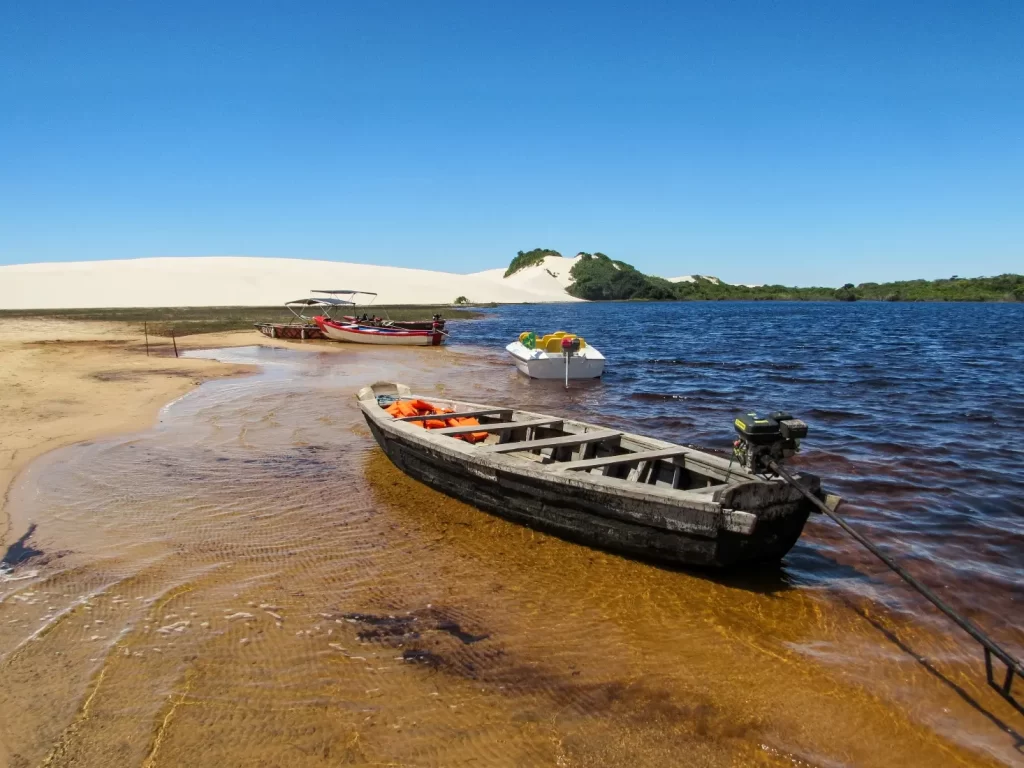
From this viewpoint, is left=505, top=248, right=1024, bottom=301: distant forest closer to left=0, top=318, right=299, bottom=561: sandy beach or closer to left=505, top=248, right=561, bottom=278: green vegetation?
left=505, top=248, right=561, bottom=278: green vegetation

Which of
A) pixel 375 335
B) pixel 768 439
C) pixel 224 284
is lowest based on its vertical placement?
pixel 375 335

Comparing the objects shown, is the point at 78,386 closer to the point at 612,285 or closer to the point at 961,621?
the point at 961,621

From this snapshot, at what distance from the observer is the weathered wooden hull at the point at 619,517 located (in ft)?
17.1

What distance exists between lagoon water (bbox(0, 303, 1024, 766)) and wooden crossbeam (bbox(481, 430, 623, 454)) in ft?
2.69

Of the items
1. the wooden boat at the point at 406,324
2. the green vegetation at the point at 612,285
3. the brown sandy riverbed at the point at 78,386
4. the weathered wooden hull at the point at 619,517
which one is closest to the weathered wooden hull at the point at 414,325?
the wooden boat at the point at 406,324

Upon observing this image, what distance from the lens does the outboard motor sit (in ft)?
17.2

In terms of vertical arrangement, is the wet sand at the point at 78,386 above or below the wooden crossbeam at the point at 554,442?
below

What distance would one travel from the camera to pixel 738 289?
135 metres

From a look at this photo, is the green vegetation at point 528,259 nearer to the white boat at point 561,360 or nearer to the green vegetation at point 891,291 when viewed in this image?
the green vegetation at point 891,291

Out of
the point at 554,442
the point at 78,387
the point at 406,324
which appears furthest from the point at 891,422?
the point at 406,324

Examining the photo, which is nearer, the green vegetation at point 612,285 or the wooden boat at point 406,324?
the wooden boat at point 406,324

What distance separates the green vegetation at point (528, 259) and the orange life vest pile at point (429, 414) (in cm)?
12449

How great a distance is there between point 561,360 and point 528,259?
118718mm

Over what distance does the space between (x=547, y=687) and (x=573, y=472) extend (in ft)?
7.72
